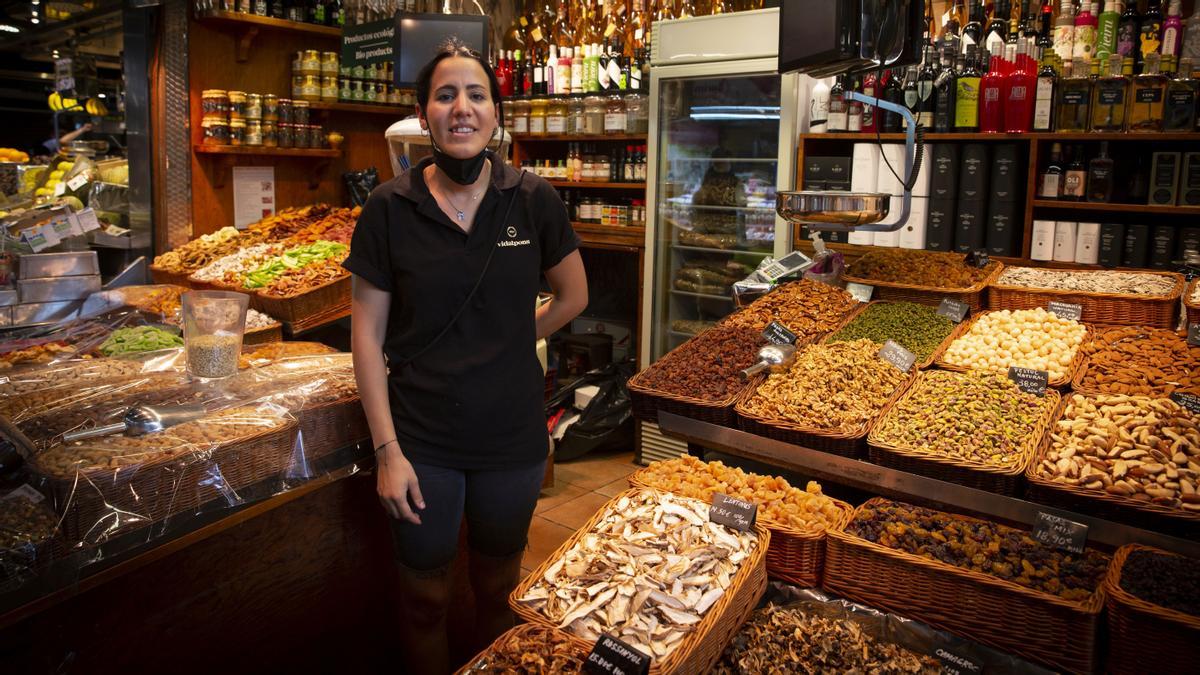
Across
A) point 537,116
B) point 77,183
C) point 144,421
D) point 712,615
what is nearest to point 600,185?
point 537,116

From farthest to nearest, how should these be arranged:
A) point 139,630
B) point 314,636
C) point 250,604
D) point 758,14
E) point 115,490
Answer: point 758,14 → point 314,636 → point 250,604 → point 139,630 → point 115,490

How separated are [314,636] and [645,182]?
11.0 ft


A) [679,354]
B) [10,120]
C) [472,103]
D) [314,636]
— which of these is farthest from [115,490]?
[10,120]

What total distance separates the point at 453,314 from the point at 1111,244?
116 inches

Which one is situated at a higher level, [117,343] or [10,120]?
[10,120]

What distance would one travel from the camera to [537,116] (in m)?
5.28

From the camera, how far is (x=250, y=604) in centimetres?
207

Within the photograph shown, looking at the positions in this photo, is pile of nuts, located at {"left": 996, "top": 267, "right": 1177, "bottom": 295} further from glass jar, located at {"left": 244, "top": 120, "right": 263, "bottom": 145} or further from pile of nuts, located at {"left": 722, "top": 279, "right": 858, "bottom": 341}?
glass jar, located at {"left": 244, "top": 120, "right": 263, "bottom": 145}

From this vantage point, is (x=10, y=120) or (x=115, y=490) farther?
(x=10, y=120)

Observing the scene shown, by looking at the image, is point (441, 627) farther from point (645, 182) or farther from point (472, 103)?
point (645, 182)

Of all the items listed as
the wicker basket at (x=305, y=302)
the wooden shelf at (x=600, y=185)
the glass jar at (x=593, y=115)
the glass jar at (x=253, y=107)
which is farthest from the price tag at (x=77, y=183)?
the glass jar at (x=593, y=115)

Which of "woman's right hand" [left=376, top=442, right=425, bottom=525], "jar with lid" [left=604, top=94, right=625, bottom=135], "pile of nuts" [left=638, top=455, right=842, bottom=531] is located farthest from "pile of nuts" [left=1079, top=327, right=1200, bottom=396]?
"jar with lid" [left=604, top=94, right=625, bottom=135]

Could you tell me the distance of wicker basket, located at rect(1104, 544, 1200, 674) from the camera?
1483mm

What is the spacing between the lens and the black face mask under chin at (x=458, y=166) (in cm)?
188
